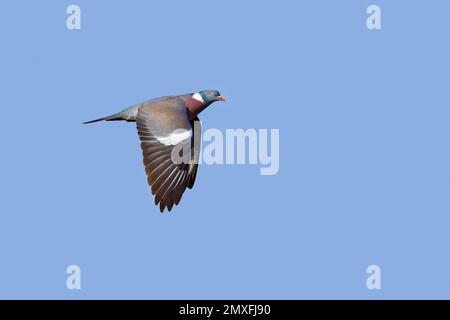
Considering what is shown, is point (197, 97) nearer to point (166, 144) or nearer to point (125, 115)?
point (125, 115)

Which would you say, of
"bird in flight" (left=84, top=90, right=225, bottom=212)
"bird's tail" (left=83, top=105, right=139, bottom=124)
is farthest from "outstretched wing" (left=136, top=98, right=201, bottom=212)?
"bird's tail" (left=83, top=105, right=139, bottom=124)

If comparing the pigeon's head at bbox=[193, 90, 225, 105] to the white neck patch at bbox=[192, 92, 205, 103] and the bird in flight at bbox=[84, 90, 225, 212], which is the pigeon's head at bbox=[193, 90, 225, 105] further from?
the bird in flight at bbox=[84, 90, 225, 212]

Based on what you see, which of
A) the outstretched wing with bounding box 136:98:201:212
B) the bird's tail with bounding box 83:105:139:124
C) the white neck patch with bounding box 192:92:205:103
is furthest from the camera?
the white neck patch with bounding box 192:92:205:103

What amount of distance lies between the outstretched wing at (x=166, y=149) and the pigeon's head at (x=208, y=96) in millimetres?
699

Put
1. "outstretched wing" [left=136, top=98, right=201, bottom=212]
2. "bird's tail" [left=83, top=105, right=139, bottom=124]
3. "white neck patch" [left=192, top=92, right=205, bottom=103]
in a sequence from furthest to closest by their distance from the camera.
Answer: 1. "white neck patch" [left=192, top=92, right=205, bottom=103]
2. "bird's tail" [left=83, top=105, right=139, bottom=124]
3. "outstretched wing" [left=136, top=98, right=201, bottom=212]

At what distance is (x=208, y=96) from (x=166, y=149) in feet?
5.28

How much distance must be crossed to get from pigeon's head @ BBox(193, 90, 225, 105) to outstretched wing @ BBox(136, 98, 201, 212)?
27.5 inches

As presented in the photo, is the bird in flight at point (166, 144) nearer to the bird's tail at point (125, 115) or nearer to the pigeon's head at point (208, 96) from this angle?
the bird's tail at point (125, 115)

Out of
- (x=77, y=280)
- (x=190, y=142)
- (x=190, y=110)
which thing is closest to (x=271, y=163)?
(x=190, y=142)

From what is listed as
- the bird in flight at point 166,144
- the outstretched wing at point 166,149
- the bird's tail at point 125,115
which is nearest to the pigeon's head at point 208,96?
the bird in flight at point 166,144

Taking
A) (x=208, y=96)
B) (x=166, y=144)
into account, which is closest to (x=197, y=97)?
(x=208, y=96)

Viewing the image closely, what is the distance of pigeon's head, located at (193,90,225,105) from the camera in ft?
36.0

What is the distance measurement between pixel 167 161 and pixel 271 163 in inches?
46.2
